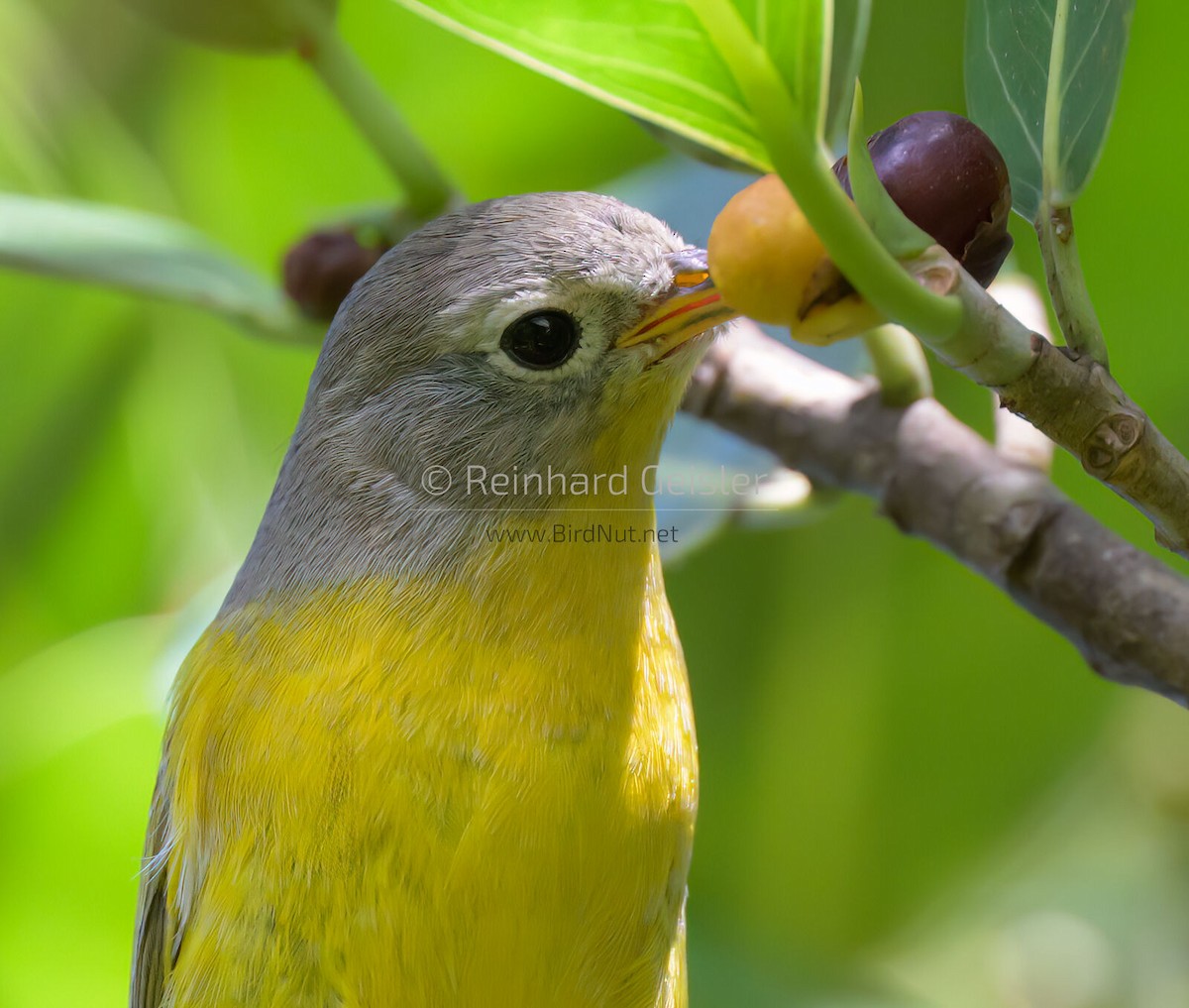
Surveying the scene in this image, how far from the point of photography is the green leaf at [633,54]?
0.71 metres

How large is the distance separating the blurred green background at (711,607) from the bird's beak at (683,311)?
0.69 meters

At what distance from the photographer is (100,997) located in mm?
1951

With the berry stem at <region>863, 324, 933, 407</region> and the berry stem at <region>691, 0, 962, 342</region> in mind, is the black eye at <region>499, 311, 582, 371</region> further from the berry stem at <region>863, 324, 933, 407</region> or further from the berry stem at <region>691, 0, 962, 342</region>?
the berry stem at <region>691, 0, 962, 342</region>

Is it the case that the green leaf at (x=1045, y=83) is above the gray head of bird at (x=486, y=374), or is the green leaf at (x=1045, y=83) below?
below

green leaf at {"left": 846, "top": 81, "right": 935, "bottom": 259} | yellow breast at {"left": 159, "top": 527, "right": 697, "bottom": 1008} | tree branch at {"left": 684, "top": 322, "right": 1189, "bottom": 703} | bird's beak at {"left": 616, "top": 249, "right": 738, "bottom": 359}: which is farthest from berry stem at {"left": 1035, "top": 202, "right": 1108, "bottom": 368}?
yellow breast at {"left": 159, "top": 527, "right": 697, "bottom": 1008}

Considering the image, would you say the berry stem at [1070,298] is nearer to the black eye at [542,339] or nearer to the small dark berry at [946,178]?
the small dark berry at [946,178]

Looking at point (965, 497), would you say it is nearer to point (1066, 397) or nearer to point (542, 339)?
point (542, 339)

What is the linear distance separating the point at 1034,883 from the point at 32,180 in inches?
104

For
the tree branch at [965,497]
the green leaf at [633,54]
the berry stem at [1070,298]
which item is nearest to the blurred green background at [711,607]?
the tree branch at [965,497]

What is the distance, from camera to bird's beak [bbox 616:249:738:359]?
1.21 metres

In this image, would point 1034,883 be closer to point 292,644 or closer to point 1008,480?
point 1008,480

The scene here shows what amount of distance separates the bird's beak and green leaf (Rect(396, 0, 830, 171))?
453 mm

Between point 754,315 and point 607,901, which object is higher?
point 754,315

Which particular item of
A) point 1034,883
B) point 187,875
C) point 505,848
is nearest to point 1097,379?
point 505,848
